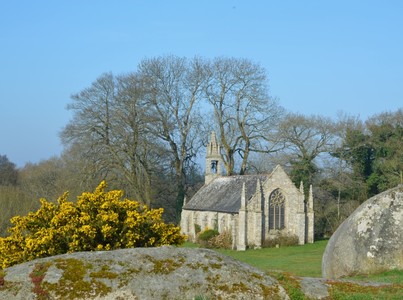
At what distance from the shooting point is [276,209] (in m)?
57.8

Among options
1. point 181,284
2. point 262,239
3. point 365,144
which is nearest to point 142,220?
point 181,284

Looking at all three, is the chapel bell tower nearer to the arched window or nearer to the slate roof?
the slate roof

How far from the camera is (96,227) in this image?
20406 mm

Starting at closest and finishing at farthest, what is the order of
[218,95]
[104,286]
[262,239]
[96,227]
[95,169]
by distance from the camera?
1. [104,286]
2. [96,227]
3. [262,239]
4. [95,169]
5. [218,95]

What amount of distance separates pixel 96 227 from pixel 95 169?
43.4m

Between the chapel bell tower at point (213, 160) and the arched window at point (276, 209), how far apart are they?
10599mm

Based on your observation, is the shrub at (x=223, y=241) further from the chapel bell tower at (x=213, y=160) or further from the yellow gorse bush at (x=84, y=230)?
the yellow gorse bush at (x=84, y=230)

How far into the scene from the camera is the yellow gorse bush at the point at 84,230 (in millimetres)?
20141

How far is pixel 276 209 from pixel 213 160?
11.7 meters

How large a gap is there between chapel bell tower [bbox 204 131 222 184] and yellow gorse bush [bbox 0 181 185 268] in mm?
44838

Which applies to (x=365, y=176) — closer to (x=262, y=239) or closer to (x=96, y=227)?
(x=262, y=239)

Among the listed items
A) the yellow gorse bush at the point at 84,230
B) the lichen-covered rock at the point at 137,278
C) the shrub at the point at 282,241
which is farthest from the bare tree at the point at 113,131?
the lichen-covered rock at the point at 137,278

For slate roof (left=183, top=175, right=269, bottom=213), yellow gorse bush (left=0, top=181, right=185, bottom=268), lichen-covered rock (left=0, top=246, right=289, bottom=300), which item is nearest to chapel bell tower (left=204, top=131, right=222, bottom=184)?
slate roof (left=183, top=175, right=269, bottom=213)

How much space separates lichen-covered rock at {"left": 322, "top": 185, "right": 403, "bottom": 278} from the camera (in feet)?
67.9
